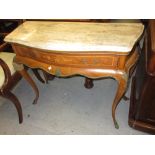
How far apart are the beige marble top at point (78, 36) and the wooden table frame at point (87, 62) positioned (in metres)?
0.04

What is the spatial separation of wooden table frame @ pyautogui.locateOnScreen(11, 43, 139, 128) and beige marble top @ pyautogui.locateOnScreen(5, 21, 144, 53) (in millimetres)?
42

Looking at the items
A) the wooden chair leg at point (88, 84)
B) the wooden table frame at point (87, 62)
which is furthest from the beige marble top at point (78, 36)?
the wooden chair leg at point (88, 84)

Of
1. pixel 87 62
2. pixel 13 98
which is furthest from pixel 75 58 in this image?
pixel 13 98

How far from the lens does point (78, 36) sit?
3.28ft

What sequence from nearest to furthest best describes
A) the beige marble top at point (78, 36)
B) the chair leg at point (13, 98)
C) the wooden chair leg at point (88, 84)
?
the beige marble top at point (78, 36) → the chair leg at point (13, 98) → the wooden chair leg at point (88, 84)

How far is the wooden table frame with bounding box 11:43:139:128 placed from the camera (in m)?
0.95

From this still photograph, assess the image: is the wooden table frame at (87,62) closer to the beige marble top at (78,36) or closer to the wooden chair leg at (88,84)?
the beige marble top at (78,36)

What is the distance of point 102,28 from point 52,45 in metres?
0.33

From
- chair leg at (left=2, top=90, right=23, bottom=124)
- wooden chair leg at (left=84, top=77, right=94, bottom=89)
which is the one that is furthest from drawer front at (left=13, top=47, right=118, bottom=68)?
wooden chair leg at (left=84, top=77, right=94, bottom=89)

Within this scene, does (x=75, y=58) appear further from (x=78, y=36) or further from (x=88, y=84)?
(x=88, y=84)

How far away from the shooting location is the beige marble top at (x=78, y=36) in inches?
35.8

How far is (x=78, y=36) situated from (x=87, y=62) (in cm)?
16
